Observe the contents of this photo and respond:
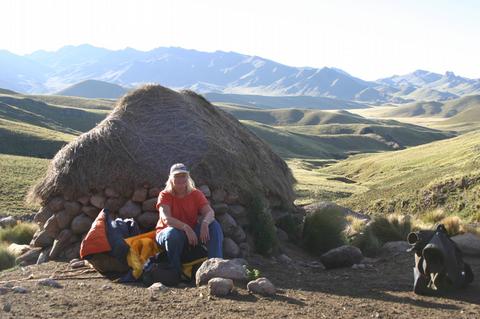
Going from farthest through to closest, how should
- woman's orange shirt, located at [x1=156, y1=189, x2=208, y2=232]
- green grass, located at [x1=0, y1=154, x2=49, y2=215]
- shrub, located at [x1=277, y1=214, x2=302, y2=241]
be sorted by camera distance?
green grass, located at [x1=0, y1=154, x2=49, y2=215]
shrub, located at [x1=277, y1=214, x2=302, y2=241]
woman's orange shirt, located at [x1=156, y1=189, x2=208, y2=232]

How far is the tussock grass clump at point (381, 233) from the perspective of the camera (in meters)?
12.5

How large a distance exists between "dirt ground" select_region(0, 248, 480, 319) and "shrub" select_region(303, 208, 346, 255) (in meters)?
2.90

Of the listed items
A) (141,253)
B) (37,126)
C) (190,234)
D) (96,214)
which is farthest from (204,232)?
(37,126)

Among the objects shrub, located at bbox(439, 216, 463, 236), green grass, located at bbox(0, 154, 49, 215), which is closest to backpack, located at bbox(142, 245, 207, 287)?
shrub, located at bbox(439, 216, 463, 236)

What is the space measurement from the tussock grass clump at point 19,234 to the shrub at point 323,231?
651 centimetres

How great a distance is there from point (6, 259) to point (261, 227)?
16.7 feet

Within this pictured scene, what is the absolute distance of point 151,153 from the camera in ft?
37.7

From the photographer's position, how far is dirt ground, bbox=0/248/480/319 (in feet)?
22.2

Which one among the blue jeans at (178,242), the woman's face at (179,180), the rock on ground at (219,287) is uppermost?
the woman's face at (179,180)

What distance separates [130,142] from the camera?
1161 cm

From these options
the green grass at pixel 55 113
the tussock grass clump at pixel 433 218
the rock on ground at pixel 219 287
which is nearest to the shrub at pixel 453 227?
the tussock grass clump at pixel 433 218

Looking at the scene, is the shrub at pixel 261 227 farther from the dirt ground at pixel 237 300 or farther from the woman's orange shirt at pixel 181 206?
the woman's orange shirt at pixel 181 206

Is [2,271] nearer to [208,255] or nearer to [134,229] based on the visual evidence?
[134,229]

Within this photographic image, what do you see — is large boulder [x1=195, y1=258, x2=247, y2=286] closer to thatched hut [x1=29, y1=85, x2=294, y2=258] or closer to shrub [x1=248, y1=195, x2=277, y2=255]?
thatched hut [x1=29, y1=85, x2=294, y2=258]
